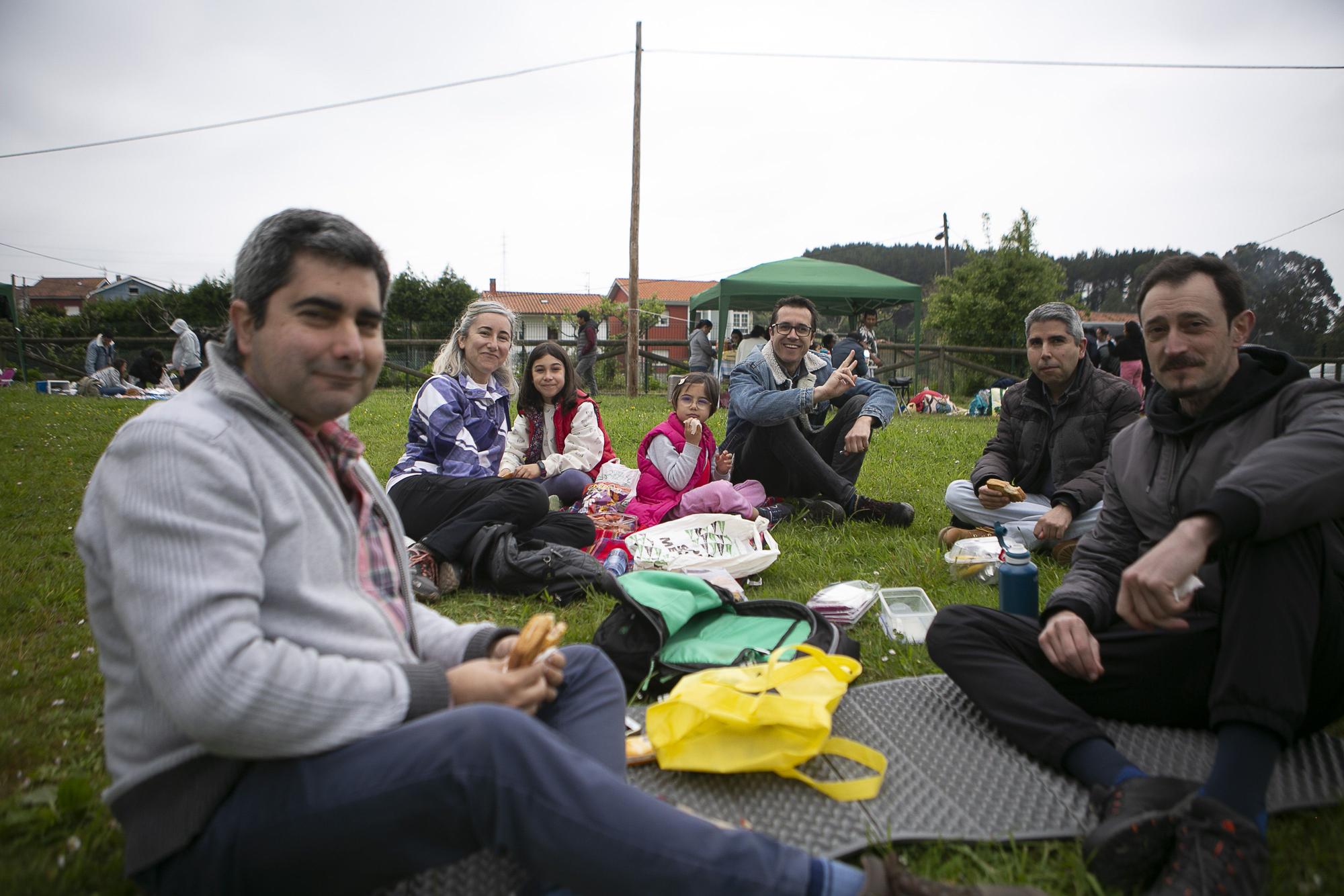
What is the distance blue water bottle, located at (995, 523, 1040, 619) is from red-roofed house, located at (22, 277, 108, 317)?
7818 centimetres

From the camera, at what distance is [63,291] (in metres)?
68.1

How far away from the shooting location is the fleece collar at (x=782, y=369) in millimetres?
5320

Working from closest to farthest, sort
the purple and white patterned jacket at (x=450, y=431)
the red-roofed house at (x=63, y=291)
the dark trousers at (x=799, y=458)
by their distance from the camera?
the purple and white patterned jacket at (x=450, y=431) → the dark trousers at (x=799, y=458) → the red-roofed house at (x=63, y=291)

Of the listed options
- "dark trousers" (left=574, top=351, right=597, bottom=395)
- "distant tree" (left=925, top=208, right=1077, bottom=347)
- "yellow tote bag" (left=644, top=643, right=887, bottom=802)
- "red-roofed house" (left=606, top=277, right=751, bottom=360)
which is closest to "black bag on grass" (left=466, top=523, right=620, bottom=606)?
"yellow tote bag" (left=644, top=643, right=887, bottom=802)

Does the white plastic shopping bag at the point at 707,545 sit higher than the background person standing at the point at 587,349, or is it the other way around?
Answer: the background person standing at the point at 587,349

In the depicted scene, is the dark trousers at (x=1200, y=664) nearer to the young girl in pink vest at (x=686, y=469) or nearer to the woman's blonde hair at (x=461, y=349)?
the young girl in pink vest at (x=686, y=469)

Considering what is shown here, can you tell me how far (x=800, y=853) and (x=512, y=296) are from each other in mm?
60694

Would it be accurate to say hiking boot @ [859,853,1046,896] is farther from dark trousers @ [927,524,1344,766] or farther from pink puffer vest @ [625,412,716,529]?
pink puffer vest @ [625,412,716,529]

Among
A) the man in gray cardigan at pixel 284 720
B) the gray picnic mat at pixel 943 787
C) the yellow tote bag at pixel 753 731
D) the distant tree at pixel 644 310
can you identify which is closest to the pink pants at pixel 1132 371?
the gray picnic mat at pixel 943 787

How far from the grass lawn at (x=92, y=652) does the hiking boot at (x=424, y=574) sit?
0.14 m

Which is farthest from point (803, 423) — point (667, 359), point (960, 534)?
point (667, 359)

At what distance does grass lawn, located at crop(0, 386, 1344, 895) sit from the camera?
1.78 meters

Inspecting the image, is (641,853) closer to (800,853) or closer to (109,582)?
(800,853)

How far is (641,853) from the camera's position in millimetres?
1324
